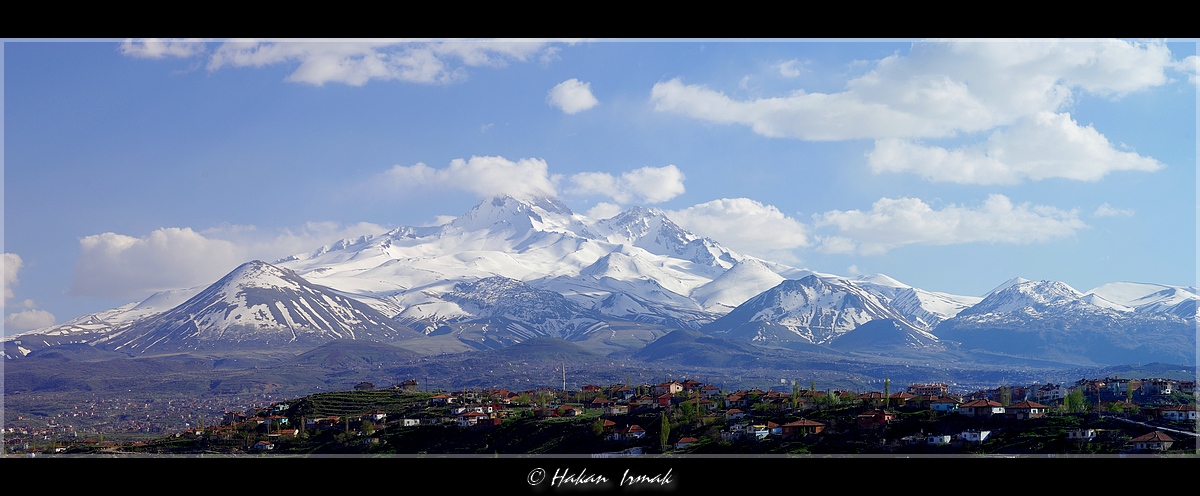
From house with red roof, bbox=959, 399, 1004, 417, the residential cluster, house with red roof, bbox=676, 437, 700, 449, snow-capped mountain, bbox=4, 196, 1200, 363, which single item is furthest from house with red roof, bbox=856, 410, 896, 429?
snow-capped mountain, bbox=4, 196, 1200, 363

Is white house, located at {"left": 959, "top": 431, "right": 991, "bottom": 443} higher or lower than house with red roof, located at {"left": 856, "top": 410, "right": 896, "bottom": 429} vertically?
lower

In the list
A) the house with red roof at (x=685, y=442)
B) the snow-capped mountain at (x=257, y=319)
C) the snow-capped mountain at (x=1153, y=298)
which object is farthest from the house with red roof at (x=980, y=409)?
the snow-capped mountain at (x=1153, y=298)

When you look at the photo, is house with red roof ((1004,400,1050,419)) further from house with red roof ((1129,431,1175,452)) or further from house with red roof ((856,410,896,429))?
house with red roof ((1129,431,1175,452))

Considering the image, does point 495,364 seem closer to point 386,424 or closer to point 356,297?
point 356,297

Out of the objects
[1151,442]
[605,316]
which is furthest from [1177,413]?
[605,316]

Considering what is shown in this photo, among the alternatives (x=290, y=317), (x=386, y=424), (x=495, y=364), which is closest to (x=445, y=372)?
(x=495, y=364)

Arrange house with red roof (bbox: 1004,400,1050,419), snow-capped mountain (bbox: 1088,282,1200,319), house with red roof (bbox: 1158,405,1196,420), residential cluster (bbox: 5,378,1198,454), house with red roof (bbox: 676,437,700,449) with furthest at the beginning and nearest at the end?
snow-capped mountain (bbox: 1088,282,1200,319), house with red roof (bbox: 1004,400,1050,419), house with red roof (bbox: 1158,405,1196,420), residential cluster (bbox: 5,378,1198,454), house with red roof (bbox: 676,437,700,449)

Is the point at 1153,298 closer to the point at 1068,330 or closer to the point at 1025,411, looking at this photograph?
the point at 1068,330
